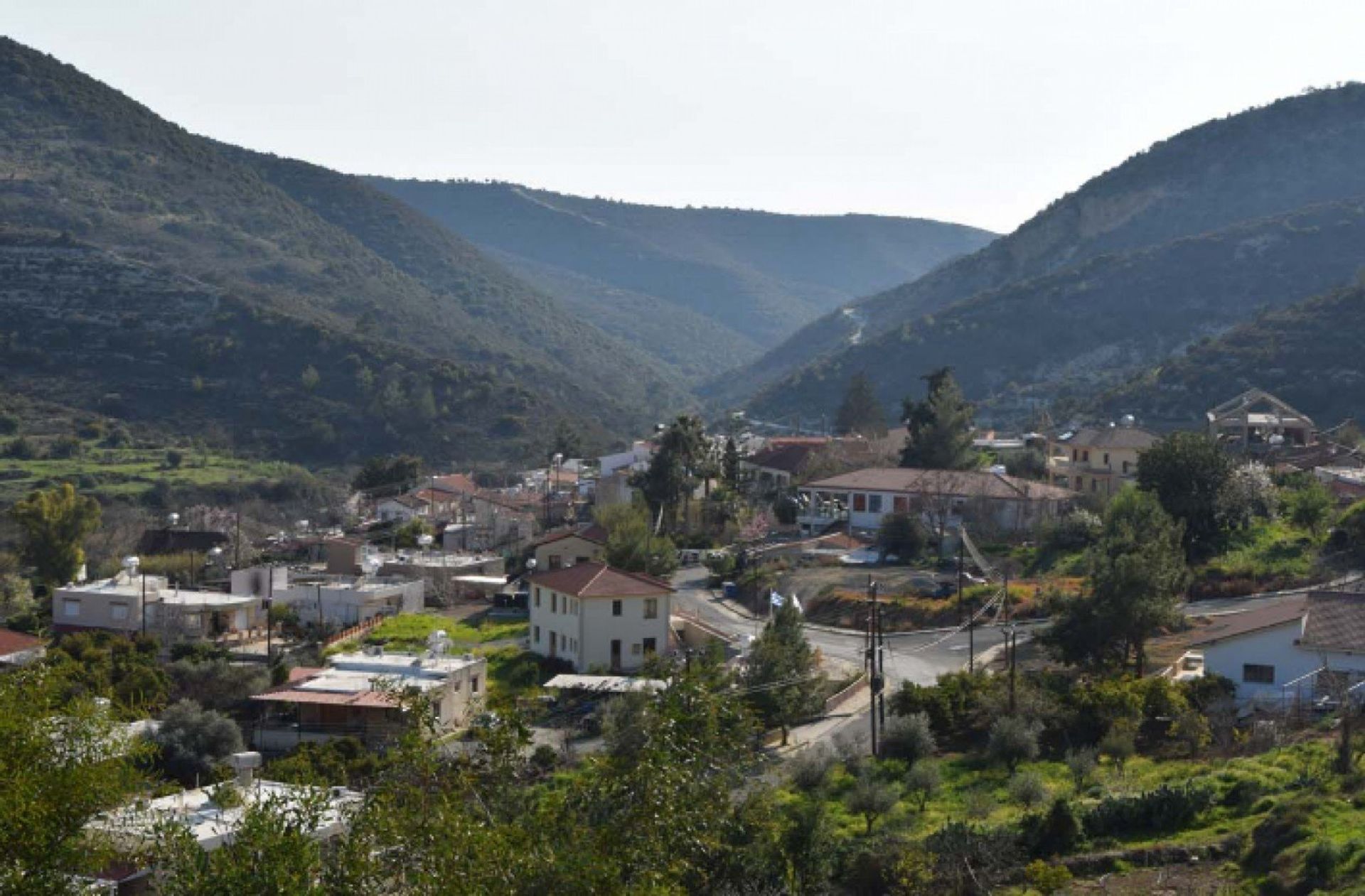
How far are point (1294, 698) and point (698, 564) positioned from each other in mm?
25031

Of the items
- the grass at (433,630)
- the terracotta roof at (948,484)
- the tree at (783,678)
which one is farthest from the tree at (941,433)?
the tree at (783,678)

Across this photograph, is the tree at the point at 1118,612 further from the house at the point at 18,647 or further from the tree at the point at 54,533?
the tree at the point at 54,533

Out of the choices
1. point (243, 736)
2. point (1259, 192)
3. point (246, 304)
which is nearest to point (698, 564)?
point (243, 736)

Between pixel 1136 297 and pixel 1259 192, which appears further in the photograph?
pixel 1259 192

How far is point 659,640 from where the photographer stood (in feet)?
126

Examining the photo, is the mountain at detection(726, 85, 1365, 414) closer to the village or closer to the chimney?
the village

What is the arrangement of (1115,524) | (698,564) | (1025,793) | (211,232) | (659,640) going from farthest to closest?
(211,232), (698,564), (1115,524), (659,640), (1025,793)

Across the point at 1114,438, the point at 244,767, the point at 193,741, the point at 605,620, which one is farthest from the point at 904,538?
the point at 244,767

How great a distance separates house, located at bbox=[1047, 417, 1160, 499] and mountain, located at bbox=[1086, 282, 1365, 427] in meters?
A: 19.6

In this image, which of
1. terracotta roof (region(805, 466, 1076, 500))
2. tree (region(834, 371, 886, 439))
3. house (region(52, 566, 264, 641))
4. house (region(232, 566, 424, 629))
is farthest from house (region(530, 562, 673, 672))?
tree (region(834, 371, 886, 439))

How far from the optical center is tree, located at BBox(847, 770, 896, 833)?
24.3 metres

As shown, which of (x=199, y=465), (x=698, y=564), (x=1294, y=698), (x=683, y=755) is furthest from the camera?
(x=199, y=465)

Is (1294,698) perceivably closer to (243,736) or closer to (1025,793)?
(1025,793)

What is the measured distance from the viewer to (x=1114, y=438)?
59406 mm
